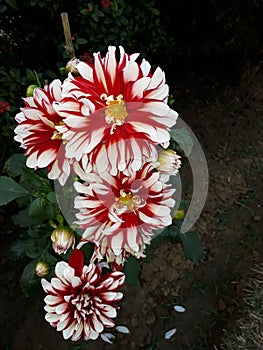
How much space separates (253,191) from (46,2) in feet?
3.59

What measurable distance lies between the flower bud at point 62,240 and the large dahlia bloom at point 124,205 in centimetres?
12

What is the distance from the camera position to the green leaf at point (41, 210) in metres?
0.91

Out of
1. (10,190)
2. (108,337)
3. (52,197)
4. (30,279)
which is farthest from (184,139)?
(108,337)

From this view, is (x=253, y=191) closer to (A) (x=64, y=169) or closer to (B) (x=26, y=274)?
(B) (x=26, y=274)

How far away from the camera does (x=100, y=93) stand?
0.65 m

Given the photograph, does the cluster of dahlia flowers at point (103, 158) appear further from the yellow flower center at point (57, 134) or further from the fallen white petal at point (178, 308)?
the fallen white petal at point (178, 308)

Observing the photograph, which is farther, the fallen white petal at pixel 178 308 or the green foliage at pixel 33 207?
the fallen white petal at pixel 178 308

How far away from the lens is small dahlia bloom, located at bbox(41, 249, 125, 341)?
0.80 metres

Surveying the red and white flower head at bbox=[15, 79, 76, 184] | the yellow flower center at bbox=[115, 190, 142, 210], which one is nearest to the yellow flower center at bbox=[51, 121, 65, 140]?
the red and white flower head at bbox=[15, 79, 76, 184]

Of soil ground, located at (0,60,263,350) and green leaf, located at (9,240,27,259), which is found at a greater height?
green leaf, located at (9,240,27,259)

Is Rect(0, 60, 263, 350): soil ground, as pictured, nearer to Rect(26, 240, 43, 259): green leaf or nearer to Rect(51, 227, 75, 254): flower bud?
Rect(26, 240, 43, 259): green leaf

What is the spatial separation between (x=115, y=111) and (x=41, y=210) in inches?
13.8

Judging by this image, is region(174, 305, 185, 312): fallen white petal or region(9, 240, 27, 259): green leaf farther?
region(174, 305, 185, 312): fallen white petal

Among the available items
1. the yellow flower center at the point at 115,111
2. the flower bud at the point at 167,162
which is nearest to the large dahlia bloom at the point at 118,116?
the yellow flower center at the point at 115,111
